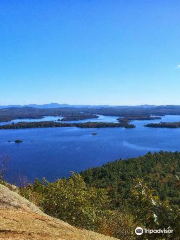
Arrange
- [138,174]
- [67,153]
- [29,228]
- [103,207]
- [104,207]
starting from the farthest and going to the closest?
[67,153], [138,174], [104,207], [103,207], [29,228]

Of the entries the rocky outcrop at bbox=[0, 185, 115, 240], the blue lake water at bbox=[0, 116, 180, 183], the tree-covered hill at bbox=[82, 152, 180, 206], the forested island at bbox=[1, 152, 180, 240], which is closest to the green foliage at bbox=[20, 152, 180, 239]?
the forested island at bbox=[1, 152, 180, 240]

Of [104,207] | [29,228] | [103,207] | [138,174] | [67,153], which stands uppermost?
[29,228]

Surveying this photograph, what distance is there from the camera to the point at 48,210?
16.8m

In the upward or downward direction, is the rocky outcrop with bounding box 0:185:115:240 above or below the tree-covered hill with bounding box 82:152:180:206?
above

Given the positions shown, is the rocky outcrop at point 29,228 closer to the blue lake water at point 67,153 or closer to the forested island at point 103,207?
the forested island at point 103,207

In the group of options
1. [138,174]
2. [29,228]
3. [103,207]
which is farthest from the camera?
[138,174]

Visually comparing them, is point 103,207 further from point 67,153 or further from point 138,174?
point 67,153

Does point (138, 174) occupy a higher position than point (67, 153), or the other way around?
point (67, 153)

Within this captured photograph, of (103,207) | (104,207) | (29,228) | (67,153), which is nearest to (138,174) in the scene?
(67,153)

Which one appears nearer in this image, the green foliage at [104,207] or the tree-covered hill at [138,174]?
the green foliage at [104,207]

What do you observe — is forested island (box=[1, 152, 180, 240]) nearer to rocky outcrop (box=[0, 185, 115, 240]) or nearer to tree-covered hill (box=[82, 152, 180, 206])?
rocky outcrop (box=[0, 185, 115, 240])

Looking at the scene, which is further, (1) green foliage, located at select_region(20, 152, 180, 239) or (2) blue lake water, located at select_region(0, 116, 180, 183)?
(2) blue lake water, located at select_region(0, 116, 180, 183)

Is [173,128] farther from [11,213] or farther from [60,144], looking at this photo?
[11,213]

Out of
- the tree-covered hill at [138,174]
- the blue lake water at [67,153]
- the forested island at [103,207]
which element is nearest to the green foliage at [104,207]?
the forested island at [103,207]
